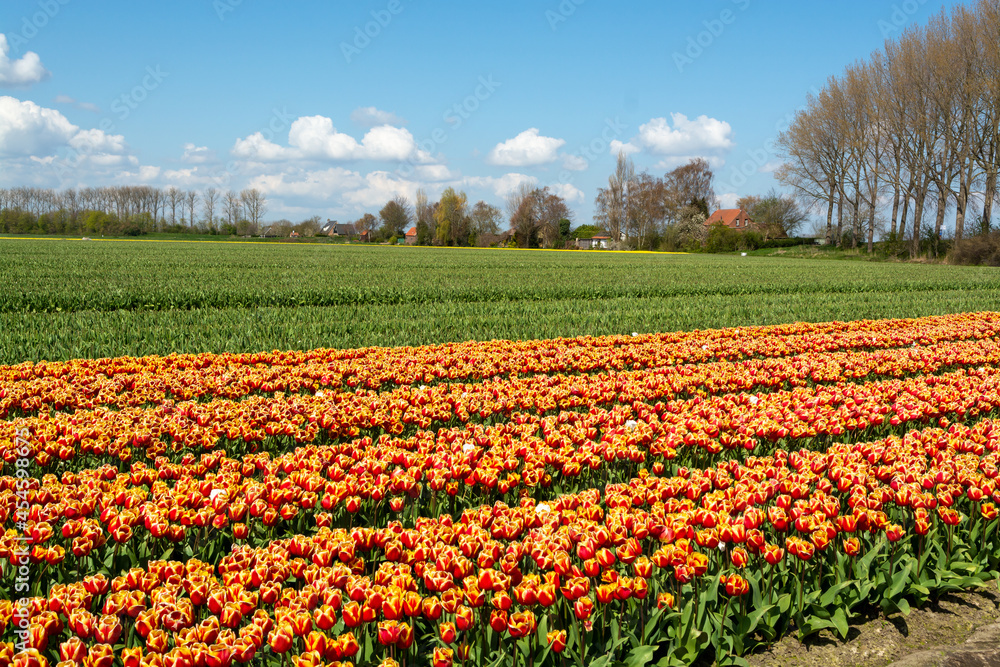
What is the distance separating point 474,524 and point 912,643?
75.5 inches

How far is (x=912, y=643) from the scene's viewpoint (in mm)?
2723

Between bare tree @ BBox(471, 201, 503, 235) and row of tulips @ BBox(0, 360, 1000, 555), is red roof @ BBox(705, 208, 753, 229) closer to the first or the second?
bare tree @ BBox(471, 201, 503, 235)

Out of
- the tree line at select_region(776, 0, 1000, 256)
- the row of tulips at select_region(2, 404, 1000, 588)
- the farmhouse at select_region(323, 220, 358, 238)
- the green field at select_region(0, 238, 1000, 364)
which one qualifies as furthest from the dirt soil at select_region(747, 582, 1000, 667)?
the farmhouse at select_region(323, 220, 358, 238)

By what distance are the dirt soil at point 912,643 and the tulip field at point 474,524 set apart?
0.26 feet

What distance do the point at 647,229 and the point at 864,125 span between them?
1209 inches

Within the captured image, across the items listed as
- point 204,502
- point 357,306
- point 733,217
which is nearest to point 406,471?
point 204,502

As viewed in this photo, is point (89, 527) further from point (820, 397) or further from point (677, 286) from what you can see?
point (677, 286)

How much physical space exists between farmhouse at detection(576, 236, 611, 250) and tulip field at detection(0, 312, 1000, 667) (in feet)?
259

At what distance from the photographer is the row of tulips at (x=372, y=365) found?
5574 mm

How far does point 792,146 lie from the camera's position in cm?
5441

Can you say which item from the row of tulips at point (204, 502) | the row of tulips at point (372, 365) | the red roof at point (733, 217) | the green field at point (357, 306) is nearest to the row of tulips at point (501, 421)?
the row of tulips at point (204, 502)

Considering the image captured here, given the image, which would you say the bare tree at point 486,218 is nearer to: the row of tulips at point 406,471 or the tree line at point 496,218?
the tree line at point 496,218

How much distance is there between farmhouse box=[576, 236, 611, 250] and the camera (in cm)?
8350

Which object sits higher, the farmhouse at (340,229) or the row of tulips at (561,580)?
the farmhouse at (340,229)
